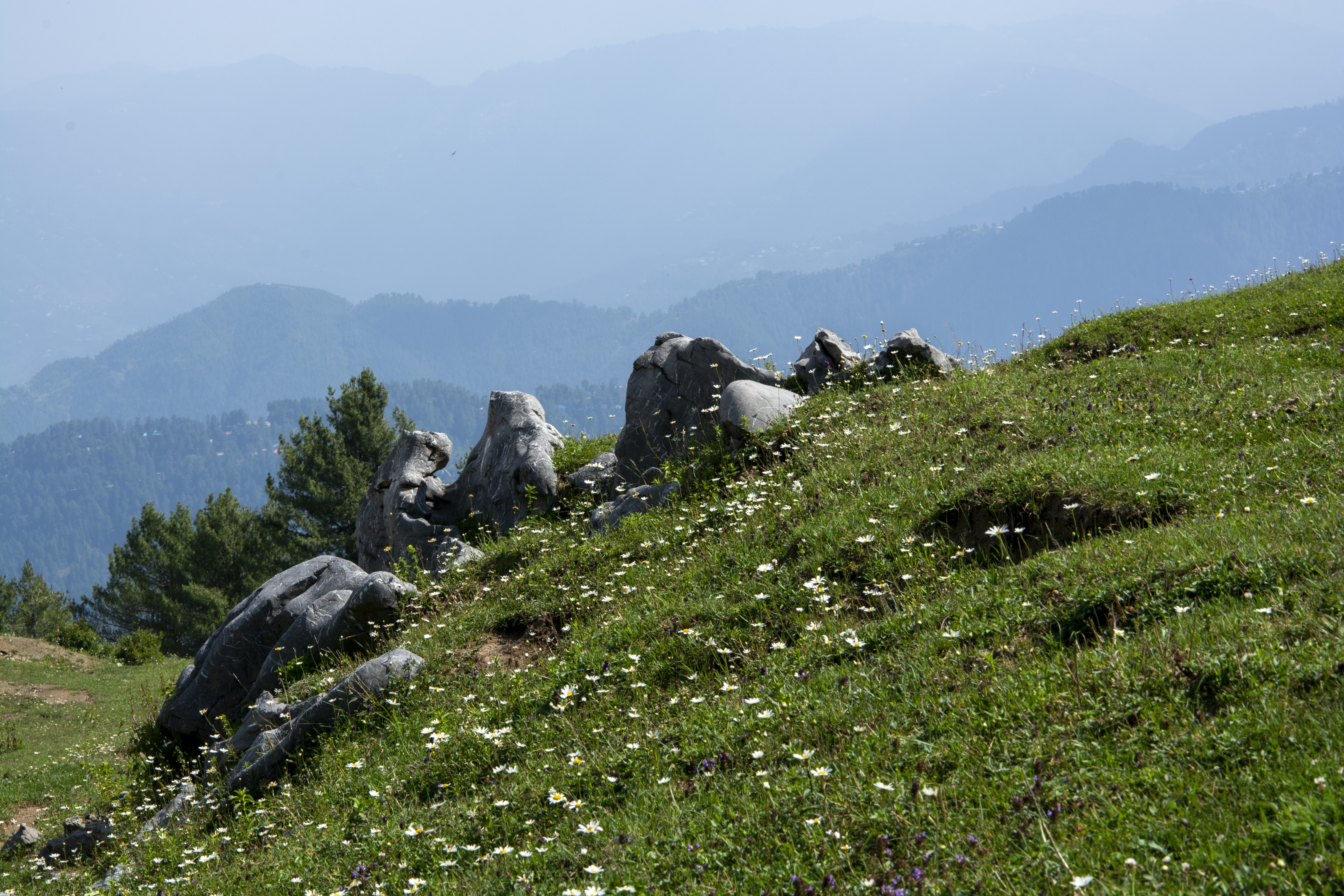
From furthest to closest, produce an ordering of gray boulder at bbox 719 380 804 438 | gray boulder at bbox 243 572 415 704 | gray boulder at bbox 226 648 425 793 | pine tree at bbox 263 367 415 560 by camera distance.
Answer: pine tree at bbox 263 367 415 560
gray boulder at bbox 719 380 804 438
gray boulder at bbox 243 572 415 704
gray boulder at bbox 226 648 425 793

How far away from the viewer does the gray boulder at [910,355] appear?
16.0 meters

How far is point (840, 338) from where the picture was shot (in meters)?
17.6

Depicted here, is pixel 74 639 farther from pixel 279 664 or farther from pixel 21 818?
pixel 279 664

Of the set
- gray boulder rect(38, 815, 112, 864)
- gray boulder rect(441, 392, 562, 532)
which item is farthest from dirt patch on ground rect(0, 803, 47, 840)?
gray boulder rect(441, 392, 562, 532)

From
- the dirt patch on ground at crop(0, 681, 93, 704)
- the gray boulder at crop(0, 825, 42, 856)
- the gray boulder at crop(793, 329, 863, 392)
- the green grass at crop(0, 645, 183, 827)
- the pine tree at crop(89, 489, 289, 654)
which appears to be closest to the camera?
the gray boulder at crop(0, 825, 42, 856)

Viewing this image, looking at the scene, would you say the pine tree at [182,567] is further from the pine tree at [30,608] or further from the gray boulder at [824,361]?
the gray boulder at [824,361]

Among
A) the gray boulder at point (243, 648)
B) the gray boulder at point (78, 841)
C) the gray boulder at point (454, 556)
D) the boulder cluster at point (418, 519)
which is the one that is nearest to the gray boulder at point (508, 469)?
the boulder cluster at point (418, 519)

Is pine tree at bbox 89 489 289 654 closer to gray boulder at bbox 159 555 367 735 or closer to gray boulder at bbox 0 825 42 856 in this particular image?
gray boulder at bbox 159 555 367 735

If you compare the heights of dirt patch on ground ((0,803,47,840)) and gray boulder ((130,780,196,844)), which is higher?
gray boulder ((130,780,196,844))

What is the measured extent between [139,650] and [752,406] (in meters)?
42.9

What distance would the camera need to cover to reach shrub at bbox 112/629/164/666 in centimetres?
4266

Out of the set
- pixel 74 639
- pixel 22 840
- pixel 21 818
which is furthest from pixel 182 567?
pixel 22 840

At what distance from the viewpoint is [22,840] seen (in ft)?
46.3

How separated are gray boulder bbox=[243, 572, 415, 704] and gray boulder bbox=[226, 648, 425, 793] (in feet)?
8.50
